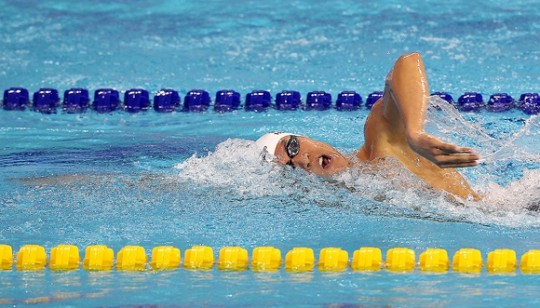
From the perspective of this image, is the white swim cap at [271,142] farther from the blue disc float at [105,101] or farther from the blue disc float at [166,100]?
the blue disc float at [105,101]

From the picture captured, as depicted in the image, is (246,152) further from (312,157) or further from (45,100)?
(45,100)

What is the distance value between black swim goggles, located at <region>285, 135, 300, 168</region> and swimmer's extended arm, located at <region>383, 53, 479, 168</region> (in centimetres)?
40

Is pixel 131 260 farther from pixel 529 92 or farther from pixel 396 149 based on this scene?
pixel 529 92

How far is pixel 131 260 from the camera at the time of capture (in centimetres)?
330

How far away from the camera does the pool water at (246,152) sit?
315cm

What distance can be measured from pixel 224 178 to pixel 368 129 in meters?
0.71

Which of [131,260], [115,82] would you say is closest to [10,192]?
[131,260]

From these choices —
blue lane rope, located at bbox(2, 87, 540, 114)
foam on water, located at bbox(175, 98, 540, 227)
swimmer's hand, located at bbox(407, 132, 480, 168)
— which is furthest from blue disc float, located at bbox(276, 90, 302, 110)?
swimmer's hand, located at bbox(407, 132, 480, 168)

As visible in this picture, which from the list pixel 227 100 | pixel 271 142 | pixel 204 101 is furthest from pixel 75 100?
pixel 271 142

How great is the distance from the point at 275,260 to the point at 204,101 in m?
3.19

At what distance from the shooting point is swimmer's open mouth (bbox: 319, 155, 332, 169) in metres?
4.10

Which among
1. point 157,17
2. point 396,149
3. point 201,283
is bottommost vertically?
point 201,283

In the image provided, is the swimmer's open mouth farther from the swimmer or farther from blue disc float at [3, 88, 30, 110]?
blue disc float at [3, 88, 30, 110]

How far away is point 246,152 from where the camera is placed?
4.31 metres
